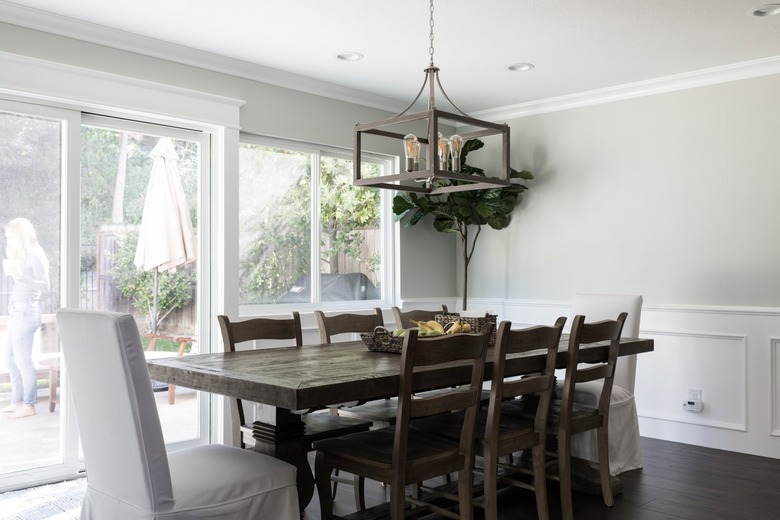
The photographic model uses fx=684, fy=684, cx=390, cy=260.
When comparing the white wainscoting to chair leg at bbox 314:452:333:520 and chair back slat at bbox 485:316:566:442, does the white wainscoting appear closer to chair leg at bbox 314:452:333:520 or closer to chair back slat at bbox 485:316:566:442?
chair back slat at bbox 485:316:566:442

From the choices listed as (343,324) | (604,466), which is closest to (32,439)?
(343,324)

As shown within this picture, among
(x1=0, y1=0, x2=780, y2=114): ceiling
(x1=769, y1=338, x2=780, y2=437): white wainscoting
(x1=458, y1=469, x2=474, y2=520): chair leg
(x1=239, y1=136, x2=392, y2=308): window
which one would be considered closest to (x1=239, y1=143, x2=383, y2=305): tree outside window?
(x1=239, y1=136, x2=392, y2=308): window

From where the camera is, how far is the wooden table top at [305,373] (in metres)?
2.26

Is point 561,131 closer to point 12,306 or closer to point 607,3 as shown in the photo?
point 607,3

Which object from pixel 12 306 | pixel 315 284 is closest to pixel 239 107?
pixel 315 284

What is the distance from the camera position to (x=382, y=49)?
4.42 meters

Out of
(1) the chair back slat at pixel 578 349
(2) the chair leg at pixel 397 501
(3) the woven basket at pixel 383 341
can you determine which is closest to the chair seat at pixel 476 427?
(1) the chair back slat at pixel 578 349

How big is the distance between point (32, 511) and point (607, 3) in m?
3.94

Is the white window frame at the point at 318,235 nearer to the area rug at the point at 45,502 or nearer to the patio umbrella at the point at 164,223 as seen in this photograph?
the patio umbrella at the point at 164,223

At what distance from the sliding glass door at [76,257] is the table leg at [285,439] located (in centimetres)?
181

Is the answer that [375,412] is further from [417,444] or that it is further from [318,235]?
[318,235]

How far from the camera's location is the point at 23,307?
3.82m

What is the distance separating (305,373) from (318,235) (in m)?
2.96

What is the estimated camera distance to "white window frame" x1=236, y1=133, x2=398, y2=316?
5020 mm
